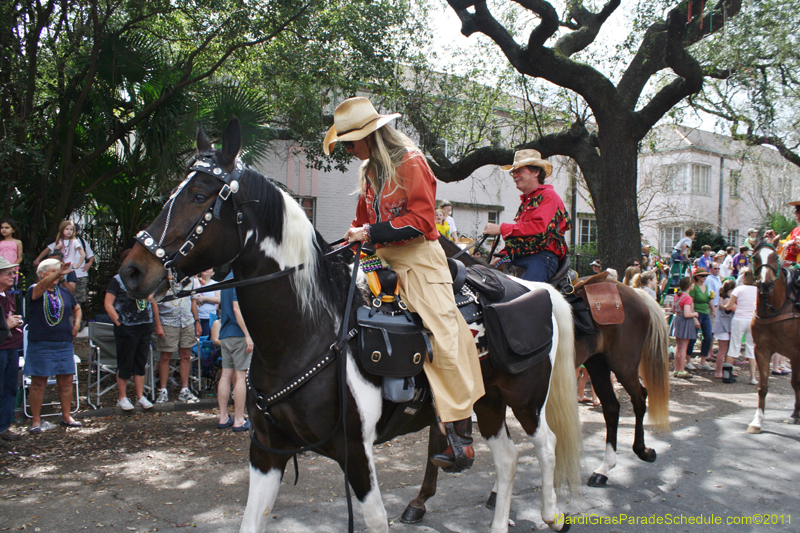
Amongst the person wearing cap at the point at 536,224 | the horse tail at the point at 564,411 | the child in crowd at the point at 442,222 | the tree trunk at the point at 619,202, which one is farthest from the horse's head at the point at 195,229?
the tree trunk at the point at 619,202

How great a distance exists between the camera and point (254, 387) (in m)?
2.68

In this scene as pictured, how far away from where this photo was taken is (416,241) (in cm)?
295

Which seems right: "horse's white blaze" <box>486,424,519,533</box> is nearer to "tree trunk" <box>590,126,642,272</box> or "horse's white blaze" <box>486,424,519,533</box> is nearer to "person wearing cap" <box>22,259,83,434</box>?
"person wearing cap" <box>22,259,83,434</box>

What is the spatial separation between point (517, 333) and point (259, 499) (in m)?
1.78

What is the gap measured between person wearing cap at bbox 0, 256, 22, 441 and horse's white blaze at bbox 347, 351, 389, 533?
4.34m

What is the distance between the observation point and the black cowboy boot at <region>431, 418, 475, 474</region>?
9.57 feet

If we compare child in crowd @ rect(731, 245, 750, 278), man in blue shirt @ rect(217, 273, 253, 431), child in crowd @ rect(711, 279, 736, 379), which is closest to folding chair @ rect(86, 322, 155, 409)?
man in blue shirt @ rect(217, 273, 253, 431)

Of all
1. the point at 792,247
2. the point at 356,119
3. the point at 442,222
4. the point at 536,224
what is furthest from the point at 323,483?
the point at 792,247

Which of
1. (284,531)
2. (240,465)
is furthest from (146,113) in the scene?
(284,531)

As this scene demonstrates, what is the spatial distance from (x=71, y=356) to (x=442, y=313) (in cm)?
514

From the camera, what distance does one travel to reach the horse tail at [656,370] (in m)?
5.21

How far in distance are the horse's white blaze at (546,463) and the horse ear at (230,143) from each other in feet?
8.63

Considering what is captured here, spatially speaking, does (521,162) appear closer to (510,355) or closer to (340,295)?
(510,355)

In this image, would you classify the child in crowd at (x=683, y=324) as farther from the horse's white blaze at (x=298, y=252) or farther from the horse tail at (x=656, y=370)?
the horse's white blaze at (x=298, y=252)
